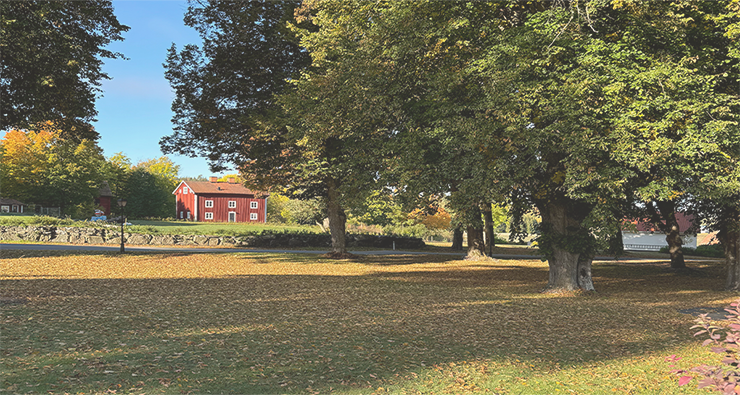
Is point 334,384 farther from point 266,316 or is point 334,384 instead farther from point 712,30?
point 712,30

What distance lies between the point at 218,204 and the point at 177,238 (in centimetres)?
3708

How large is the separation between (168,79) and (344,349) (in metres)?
22.3

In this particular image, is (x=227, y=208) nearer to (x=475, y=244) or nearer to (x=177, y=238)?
(x=177, y=238)

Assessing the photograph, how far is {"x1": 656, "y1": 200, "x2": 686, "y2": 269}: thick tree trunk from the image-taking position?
75.8ft

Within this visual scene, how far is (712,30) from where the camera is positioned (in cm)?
1356

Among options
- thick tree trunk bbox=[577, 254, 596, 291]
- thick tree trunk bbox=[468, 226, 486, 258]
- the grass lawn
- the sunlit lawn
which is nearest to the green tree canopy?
the grass lawn

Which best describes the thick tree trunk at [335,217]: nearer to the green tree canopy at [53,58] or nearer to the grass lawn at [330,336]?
the grass lawn at [330,336]

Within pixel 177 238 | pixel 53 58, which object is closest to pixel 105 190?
pixel 177 238

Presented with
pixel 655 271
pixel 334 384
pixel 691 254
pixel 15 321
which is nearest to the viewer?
pixel 334 384

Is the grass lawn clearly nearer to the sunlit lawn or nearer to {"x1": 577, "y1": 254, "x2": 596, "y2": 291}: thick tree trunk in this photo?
{"x1": 577, "y1": 254, "x2": 596, "y2": 291}: thick tree trunk

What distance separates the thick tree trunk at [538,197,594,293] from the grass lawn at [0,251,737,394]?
2.66 ft

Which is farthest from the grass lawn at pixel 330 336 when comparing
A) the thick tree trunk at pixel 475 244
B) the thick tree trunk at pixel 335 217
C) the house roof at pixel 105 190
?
the house roof at pixel 105 190

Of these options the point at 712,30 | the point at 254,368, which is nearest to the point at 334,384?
the point at 254,368

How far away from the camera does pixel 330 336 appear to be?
28.7ft
